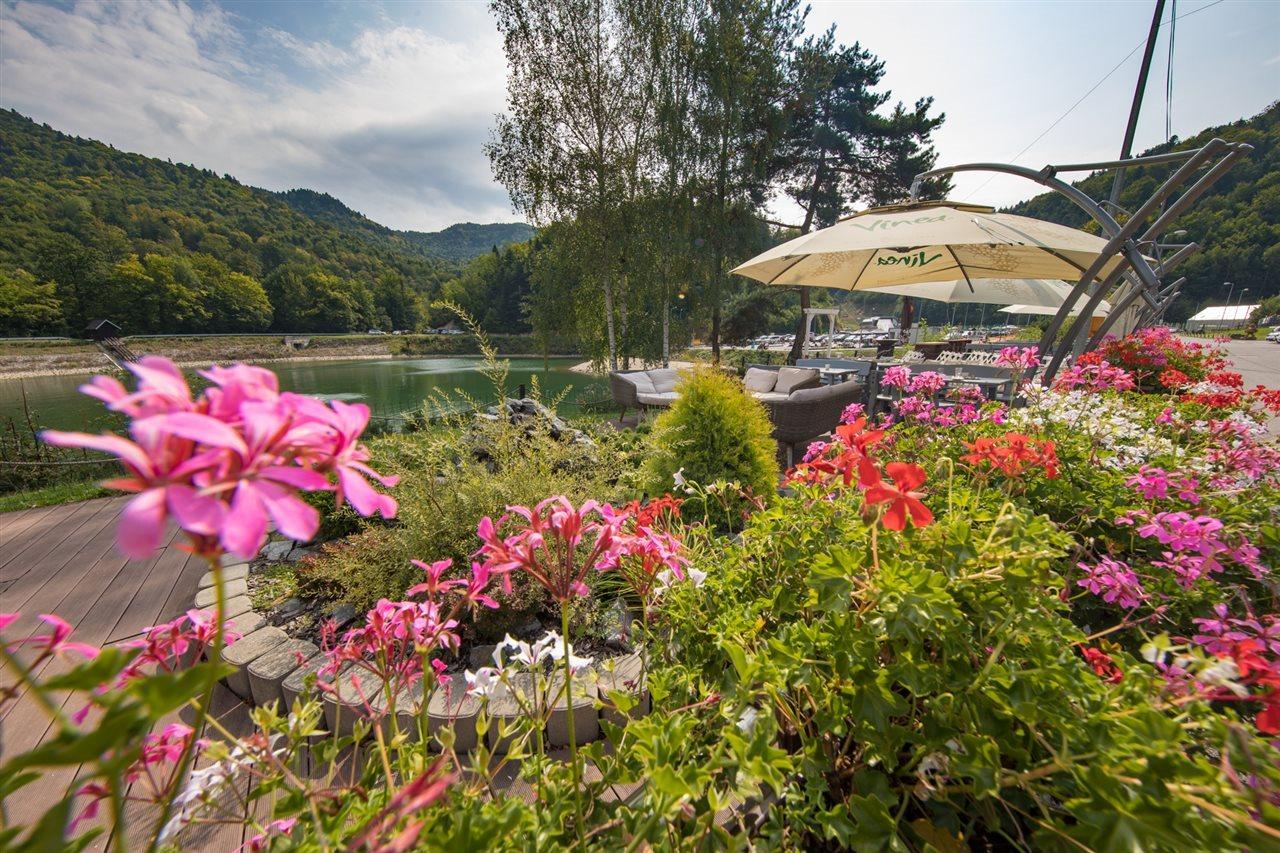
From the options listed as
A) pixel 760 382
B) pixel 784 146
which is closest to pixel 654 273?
pixel 760 382

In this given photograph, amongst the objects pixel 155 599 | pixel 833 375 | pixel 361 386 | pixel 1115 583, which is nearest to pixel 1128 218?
pixel 833 375

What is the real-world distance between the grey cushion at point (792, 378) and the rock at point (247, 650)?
22.9ft

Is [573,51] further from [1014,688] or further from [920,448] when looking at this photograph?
[1014,688]

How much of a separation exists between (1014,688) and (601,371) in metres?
14.8

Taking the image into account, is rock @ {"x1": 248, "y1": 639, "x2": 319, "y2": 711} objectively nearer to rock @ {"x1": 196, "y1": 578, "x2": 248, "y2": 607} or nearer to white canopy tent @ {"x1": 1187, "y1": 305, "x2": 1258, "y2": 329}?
rock @ {"x1": 196, "y1": 578, "x2": 248, "y2": 607}

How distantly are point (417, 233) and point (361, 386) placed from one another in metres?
101

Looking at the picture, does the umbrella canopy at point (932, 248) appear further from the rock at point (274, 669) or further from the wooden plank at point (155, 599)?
the wooden plank at point (155, 599)

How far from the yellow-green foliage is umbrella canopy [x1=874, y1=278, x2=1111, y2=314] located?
12.1ft

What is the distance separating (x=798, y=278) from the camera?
5.29 metres

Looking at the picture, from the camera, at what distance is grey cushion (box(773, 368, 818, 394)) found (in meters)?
7.73

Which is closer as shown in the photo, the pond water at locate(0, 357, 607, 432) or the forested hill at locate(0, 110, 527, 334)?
the pond water at locate(0, 357, 607, 432)

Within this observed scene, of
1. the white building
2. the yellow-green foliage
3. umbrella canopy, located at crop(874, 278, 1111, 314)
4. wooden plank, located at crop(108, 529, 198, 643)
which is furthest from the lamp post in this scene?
wooden plank, located at crop(108, 529, 198, 643)

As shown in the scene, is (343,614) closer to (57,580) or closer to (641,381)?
(57,580)

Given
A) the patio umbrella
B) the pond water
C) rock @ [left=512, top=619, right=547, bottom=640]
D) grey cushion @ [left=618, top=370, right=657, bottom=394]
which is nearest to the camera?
rock @ [left=512, top=619, right=547, bottom=640]
